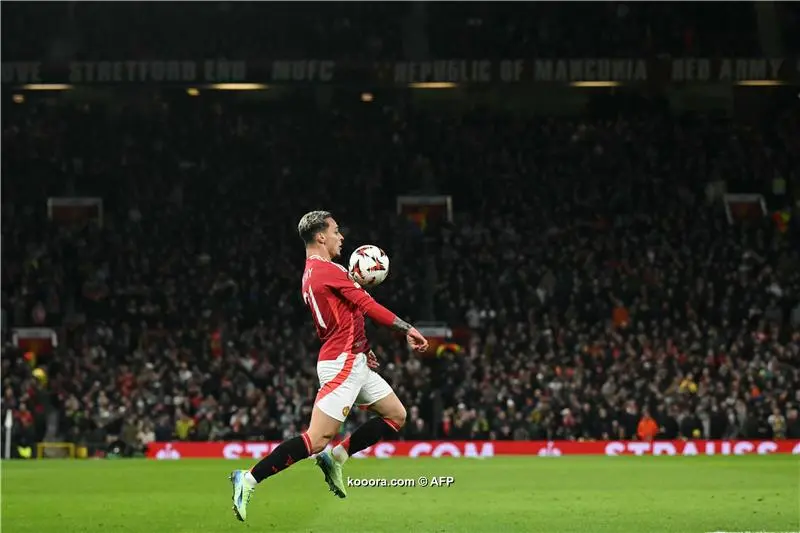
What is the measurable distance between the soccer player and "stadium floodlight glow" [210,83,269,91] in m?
28.4

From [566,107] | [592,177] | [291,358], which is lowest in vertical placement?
[291,358]

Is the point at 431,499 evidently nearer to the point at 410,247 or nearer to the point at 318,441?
the point at 318,441

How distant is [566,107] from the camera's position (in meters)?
41.7

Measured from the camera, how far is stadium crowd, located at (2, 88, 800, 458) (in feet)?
93.2

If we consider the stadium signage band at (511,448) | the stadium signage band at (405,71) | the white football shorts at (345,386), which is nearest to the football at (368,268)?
the white football shorts at (345,386)

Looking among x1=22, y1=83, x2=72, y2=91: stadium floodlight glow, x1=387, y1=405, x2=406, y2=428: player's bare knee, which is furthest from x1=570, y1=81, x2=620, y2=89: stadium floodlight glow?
x1=387, y1=405, x2=406, y2=428: player's bare knee

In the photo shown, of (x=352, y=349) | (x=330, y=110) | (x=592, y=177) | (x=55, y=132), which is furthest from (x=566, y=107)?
(x=352, y=349)

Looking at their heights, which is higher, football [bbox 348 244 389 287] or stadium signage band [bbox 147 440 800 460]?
football [bbox 348 244 389 287]

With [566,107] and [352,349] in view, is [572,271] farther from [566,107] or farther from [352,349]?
[352,349]

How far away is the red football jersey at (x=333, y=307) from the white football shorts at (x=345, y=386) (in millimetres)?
78

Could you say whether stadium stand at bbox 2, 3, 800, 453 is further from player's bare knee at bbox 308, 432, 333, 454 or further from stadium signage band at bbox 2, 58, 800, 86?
player's bare knee at bbox 308, 432, 333, 454

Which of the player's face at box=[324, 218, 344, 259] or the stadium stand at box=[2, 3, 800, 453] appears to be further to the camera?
the stadium stand at box=[2, 3, 800, 453]

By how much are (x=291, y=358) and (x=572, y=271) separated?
8.44 m

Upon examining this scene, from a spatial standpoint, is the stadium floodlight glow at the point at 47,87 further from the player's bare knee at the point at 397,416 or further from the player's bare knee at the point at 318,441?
the player's bare knee at the point at 318,441
